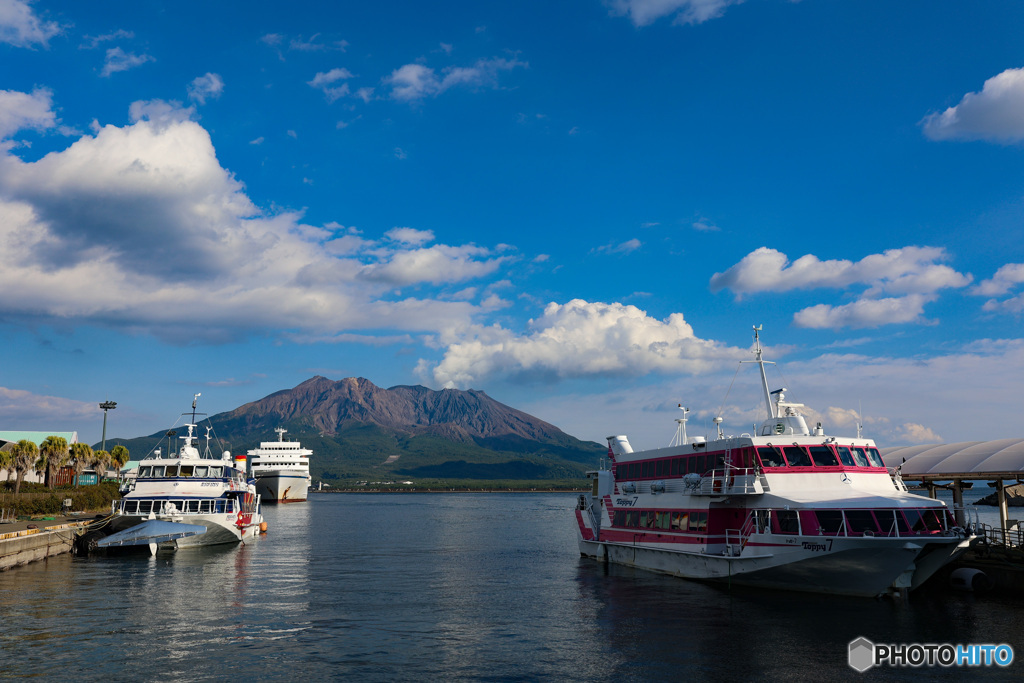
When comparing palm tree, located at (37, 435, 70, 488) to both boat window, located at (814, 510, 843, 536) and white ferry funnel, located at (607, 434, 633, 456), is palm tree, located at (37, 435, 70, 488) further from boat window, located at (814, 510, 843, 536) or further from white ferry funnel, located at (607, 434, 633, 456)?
boat window, located at (814, 510, 843, 536)

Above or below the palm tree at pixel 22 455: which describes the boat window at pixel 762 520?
below

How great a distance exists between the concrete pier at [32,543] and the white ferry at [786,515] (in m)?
38.6

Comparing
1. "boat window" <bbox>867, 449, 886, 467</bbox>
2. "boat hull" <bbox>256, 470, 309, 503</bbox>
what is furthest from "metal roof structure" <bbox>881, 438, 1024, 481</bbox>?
"boat hull" <bbox>256, 470, 309, 503</bbox>

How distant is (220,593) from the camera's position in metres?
36.8

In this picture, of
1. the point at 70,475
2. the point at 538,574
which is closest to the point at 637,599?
the point at 538,574

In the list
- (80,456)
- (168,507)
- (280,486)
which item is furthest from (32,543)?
(280,486)

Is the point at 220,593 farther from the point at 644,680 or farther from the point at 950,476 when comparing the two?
the point at 950,476

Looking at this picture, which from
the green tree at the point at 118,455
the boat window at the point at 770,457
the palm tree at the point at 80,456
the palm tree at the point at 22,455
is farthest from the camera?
the green tree at the point at 118,455

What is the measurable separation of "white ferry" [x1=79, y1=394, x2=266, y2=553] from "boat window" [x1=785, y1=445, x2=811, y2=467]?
44582mm

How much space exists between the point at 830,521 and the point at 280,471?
6200 inches

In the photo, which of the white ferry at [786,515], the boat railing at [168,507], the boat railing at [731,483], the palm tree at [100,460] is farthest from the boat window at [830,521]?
the palm tree at [100,460]

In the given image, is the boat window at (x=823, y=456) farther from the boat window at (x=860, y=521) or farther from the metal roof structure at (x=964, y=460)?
the metal roof structure at (x=964, y=460)

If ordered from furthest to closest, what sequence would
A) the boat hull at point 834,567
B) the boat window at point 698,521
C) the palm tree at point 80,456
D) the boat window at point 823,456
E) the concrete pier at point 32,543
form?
the palm tree at point 80,456
the concrete pier at point 32,543
the boat window at point 698,521
the boat window at point 823,456
the boat hull at point 834,567

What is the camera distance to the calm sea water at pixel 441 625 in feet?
75.2
